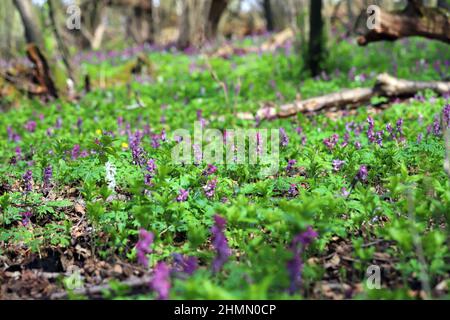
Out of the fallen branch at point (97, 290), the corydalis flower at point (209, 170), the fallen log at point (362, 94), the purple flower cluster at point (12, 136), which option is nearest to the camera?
the fallen branch at point (97, 290)

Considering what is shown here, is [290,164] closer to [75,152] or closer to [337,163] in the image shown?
[337,163]

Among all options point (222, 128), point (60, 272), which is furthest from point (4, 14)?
→ point (60, 272)

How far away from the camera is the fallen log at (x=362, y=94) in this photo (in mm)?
7973

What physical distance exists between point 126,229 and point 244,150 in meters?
2.13

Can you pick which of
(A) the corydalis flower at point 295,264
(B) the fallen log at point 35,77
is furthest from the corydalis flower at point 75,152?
(B) the fallen log at point 35,77

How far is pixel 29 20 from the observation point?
10.4 metres

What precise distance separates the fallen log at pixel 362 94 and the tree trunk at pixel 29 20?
5666 mm

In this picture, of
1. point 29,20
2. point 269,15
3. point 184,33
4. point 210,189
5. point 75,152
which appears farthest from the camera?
point 269,15

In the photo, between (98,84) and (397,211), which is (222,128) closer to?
(397,211)

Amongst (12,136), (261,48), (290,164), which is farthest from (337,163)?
(261,48)

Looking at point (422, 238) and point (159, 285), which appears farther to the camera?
point (422, 238)

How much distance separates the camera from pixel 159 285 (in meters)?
2.55

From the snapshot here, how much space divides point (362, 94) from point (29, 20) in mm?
7351

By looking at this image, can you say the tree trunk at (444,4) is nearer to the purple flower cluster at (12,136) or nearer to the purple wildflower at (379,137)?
the purple wildflower at (379,137)
